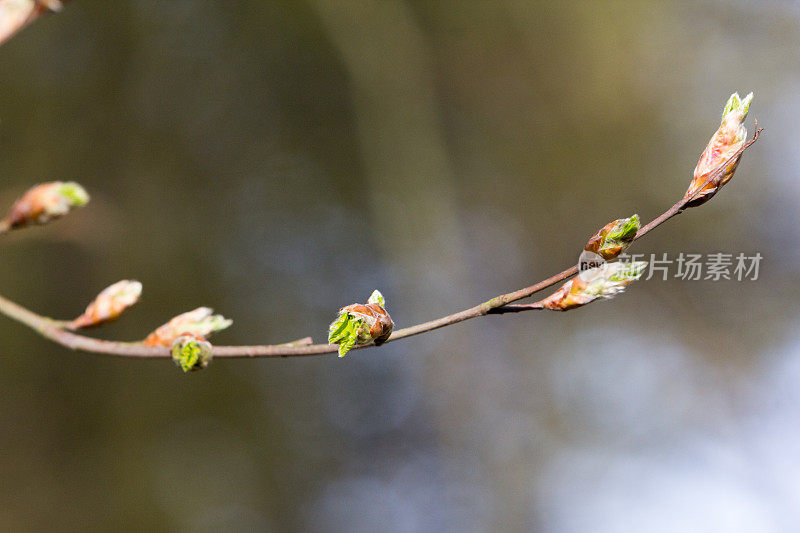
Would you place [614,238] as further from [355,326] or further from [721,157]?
[355,326]

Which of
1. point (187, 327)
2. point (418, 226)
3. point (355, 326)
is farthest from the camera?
point (418, 226)

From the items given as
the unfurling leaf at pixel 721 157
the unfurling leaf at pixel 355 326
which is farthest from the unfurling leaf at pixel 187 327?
the unfurling leaf at pixel 721 157

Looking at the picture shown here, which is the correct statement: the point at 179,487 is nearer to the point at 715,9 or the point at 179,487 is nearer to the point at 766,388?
the point at 766,388

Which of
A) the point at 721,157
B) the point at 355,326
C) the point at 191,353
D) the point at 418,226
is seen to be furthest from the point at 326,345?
the point at 418,226

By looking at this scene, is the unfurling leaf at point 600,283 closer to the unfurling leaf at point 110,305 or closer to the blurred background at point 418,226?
the unfurling leaf at point 110,305

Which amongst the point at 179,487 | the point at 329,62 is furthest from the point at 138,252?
the point at 329,62

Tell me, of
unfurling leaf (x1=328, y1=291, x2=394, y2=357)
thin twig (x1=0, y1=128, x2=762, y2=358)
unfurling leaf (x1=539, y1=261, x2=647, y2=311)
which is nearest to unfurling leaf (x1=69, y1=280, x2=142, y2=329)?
thin twig (x1=0, y1=128, x2=762, y2=358)
